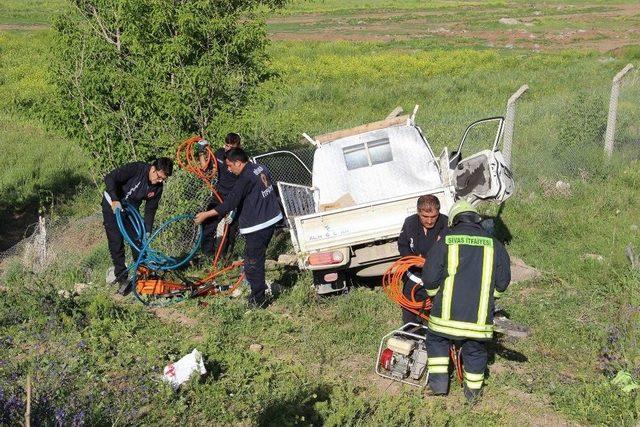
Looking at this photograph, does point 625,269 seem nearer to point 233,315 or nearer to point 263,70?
point 233,315

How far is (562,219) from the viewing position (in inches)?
382

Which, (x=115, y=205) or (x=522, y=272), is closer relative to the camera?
(x=115, y=205)

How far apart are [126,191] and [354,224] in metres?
2.54

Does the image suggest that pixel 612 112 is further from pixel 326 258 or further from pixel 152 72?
pixel 152 72

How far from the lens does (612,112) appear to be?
11.4m

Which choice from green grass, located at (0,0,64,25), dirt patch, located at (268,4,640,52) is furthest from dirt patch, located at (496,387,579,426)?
Result: green grass, located at (0,0,64,25)

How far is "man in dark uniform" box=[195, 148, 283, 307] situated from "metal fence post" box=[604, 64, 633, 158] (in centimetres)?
690

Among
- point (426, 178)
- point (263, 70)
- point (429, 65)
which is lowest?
point (429, 65)

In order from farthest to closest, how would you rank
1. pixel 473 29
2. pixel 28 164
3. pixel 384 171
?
1. pixel 473 29
2. pixel 28 164
3. pixel 384 171

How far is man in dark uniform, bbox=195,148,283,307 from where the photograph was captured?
6922 mm

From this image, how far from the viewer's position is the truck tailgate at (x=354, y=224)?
24.2 feet

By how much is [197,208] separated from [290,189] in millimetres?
1354

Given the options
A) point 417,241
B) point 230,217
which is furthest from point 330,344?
point 230,217

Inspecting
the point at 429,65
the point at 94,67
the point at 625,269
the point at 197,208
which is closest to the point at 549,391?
the point at 625,269
